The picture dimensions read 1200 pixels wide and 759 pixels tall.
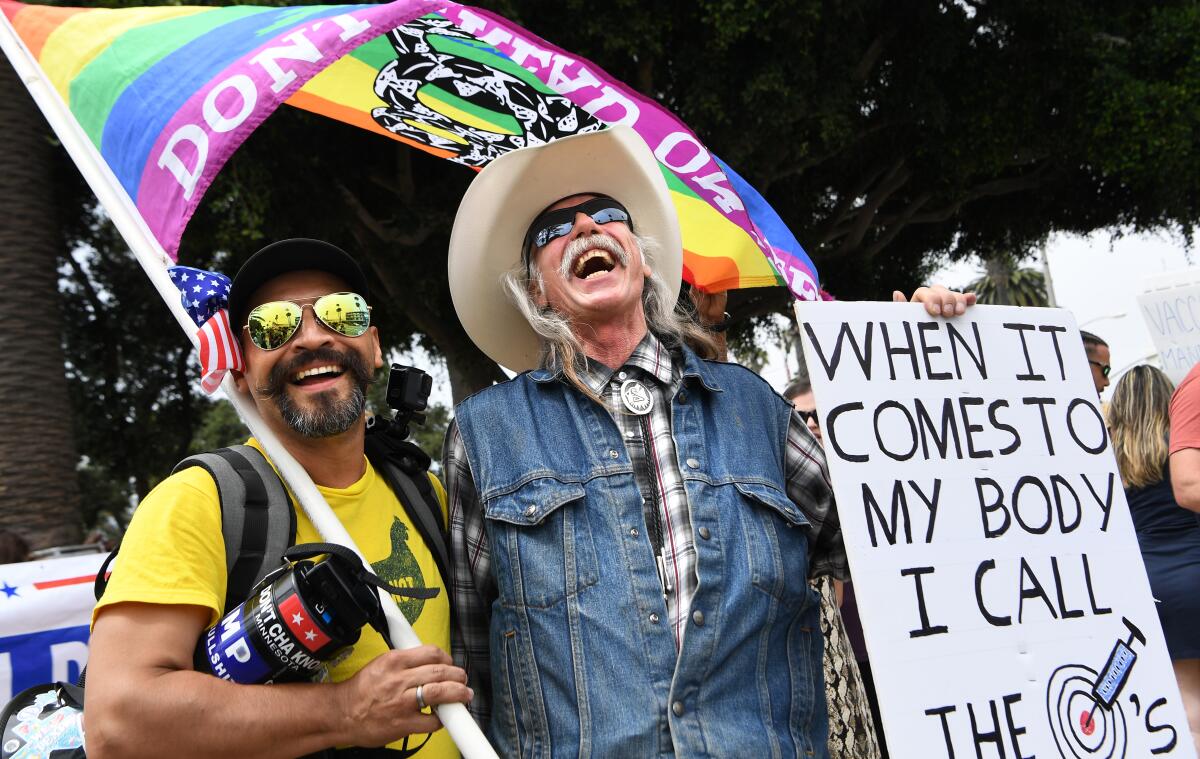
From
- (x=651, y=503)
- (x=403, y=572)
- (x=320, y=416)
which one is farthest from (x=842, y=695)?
(x=320, y=416)

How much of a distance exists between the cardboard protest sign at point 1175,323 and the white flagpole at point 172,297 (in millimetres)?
5108

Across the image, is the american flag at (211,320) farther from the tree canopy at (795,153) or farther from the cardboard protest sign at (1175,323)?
the tree canopy at (795,153)

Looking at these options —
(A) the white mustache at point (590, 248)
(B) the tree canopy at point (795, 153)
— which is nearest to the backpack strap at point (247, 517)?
(A) the white mustache at point (590, 248)

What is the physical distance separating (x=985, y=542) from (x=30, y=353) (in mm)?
5442

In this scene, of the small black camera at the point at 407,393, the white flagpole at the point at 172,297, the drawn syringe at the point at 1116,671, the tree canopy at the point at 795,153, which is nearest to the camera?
Answer: the white flagpole at the point at 172,297

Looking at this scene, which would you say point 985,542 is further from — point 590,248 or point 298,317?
point 298,317

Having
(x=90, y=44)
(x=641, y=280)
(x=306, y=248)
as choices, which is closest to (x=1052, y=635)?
(x=641, y=280)

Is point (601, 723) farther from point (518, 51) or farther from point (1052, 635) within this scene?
point (518, 51)

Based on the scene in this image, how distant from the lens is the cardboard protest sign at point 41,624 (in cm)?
384

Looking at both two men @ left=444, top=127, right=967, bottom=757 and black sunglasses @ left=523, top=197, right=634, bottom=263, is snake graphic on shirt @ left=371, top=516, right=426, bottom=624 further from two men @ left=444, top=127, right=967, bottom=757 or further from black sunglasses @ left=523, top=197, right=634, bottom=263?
black sunglasses @ left=523, top=197, right=634, bottom=263

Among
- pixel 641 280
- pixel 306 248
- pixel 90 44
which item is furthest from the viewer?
pixel 90 44

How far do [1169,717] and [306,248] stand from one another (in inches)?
93.1

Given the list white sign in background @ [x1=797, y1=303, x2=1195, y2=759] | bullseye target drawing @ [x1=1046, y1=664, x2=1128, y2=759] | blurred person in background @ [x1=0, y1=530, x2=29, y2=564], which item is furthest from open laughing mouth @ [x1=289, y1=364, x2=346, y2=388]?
blurred person in background @ [x1=0, y1=530, x2=29, y2=564]

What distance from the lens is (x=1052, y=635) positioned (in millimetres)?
2438
